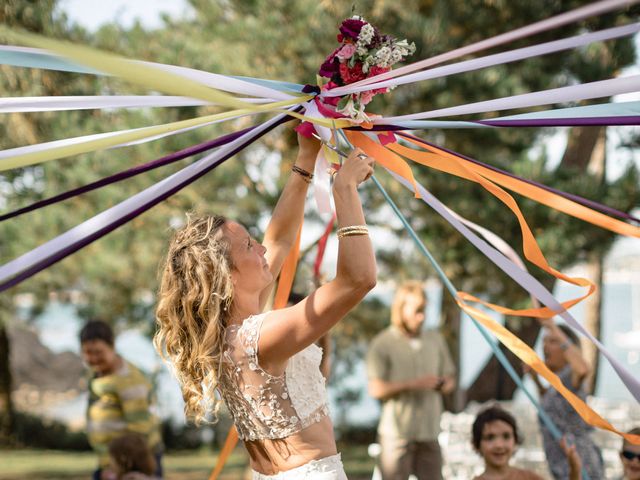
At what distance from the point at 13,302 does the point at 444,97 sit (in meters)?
5.60

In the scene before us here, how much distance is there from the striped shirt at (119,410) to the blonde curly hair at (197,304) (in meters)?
1.90

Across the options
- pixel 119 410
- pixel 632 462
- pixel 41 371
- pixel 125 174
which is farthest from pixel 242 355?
pixel 41 371

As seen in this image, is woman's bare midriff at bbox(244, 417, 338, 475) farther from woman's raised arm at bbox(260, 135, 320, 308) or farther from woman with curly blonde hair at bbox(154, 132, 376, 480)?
woman's raised arm at bbox(260, 135, 320, 308)

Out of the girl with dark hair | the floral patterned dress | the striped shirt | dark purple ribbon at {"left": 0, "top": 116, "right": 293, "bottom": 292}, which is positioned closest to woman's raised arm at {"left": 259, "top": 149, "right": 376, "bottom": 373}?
dark purple ribbon at {"left": 0, "top": 116, "right": 293, "bottom": 292}

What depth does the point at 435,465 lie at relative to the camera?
4.84 meters

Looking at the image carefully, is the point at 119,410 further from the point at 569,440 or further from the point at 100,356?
the point at 569,440

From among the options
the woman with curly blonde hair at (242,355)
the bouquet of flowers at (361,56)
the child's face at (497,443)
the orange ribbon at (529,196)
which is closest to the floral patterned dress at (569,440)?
the child's face at (497,443)

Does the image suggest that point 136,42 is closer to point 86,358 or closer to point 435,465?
point 86,358

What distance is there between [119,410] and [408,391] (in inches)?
61.4

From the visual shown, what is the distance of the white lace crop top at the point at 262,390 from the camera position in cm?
226

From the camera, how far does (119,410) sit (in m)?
4.26

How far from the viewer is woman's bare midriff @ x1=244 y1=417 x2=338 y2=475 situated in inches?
92.0

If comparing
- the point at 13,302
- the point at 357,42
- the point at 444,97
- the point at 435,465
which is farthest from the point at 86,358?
the point at 13,302

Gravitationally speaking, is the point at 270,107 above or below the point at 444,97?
below
